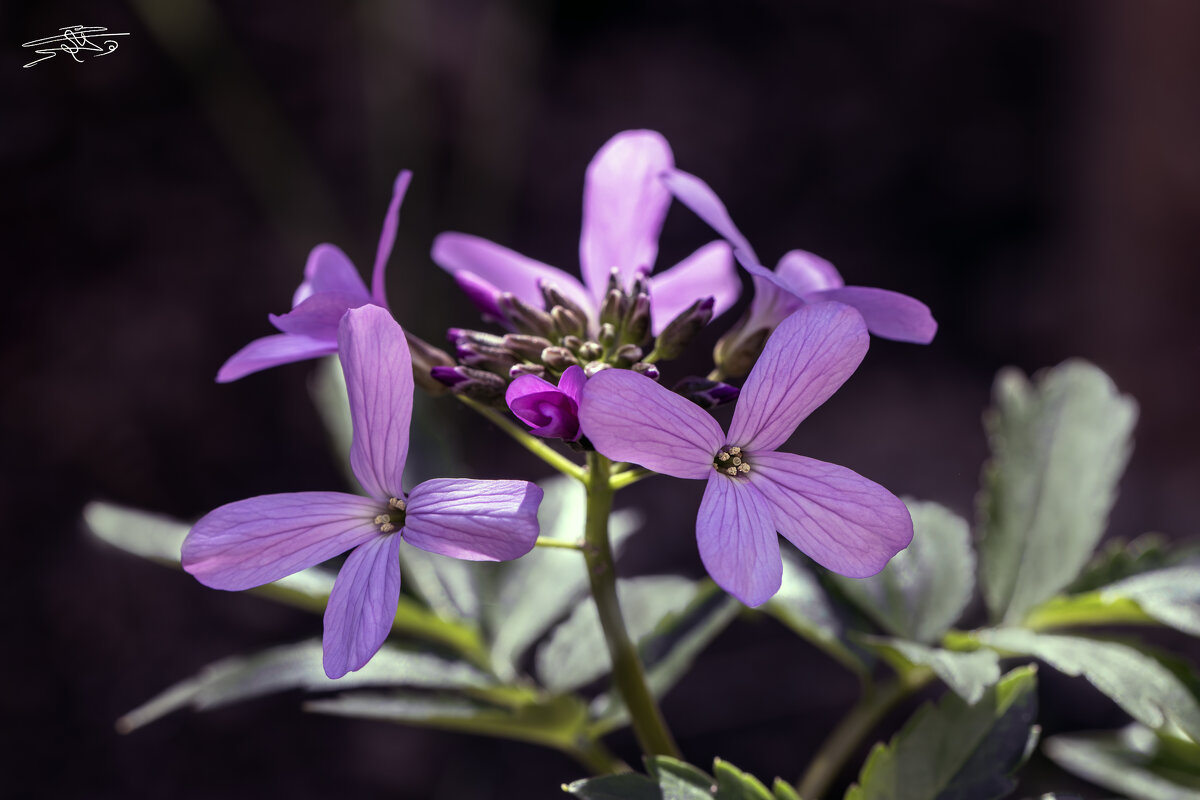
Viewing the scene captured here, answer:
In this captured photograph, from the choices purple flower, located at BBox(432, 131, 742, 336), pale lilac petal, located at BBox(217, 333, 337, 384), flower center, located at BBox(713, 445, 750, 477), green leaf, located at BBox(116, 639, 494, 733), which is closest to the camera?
flower center, located at BBox(713, 445, 750, 477)

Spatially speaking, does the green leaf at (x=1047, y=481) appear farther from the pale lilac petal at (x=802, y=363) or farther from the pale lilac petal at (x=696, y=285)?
the pale lilac petal at (x=802, y=363)

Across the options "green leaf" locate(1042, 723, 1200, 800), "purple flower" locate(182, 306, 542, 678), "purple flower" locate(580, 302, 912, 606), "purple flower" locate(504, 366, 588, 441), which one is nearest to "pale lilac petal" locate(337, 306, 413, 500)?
"purple flower" locate(182, 306, 542, 678)

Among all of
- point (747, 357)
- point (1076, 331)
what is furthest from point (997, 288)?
point (747, 357)

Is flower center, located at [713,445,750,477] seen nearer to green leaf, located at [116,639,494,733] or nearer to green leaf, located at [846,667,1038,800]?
green leaf, located at [846,667,1038,800]

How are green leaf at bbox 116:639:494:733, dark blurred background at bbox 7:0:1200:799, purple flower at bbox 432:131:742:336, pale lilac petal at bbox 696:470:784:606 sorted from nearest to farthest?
1. pale lilac petal at bbox 696:470:784:606
2. green leaf at bbox 116:639:494:733
3. purple flower at bbox 432:131:742:336
4. dark blurred background at bbox 7:0:1200:799

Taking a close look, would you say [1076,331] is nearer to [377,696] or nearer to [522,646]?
[522,646]

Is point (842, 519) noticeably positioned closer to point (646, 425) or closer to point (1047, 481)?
point (646, 425)
